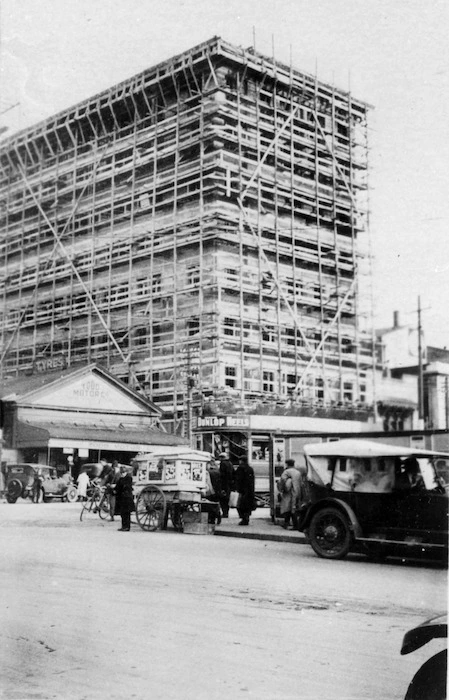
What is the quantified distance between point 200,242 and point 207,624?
28431 mm

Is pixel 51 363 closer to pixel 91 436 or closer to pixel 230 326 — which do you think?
pixel 91 436

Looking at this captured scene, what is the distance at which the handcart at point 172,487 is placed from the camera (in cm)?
1548

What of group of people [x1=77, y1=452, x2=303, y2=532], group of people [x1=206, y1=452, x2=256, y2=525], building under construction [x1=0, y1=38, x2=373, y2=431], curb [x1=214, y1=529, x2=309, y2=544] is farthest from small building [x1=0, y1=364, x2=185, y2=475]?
curb [x1=214, y1=529, x2=309, y2=544]

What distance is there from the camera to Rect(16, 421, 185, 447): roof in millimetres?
32838

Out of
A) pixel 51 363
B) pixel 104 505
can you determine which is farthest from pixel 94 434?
pixel 104 505

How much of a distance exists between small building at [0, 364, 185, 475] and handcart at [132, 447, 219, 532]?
56.4 feet

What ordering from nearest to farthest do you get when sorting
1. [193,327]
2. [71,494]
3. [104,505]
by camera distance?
[104,505] → [71,494] → [193,327]

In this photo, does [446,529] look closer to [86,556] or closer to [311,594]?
[311,594]

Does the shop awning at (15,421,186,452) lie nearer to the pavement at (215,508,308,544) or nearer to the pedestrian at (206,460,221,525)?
the pavement at (215,508,308,544)

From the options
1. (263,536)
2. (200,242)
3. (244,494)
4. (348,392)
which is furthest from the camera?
(348,392)

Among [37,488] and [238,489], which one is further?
[37,488]

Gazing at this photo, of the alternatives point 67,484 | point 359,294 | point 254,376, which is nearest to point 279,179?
point 359,294

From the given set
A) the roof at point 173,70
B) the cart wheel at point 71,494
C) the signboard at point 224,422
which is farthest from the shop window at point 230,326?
the roof at point 173,70

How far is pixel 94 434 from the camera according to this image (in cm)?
3434
